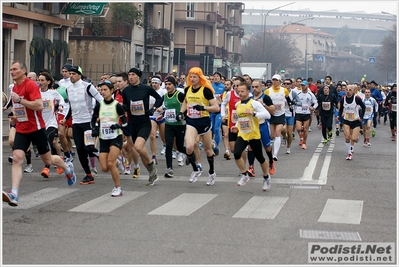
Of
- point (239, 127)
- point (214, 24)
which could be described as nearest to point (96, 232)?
point (239, 127)

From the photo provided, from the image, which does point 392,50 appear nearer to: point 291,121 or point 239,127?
point 291,121

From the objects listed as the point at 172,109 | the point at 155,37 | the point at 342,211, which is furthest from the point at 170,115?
the point at 155,37

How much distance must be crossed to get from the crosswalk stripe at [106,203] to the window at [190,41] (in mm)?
67699

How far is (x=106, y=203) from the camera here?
37.2ft

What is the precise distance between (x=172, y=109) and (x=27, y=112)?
3812 millimetres

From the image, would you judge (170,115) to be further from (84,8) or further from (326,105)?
(84,8)

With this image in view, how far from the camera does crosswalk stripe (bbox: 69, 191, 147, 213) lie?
10.7 metres

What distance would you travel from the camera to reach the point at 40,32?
3769 centimetres

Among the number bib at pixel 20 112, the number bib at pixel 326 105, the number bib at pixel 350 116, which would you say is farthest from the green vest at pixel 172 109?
the number bib at pixel 326 105

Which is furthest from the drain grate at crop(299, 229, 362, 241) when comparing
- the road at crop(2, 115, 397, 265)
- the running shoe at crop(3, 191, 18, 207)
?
the running shoe at crop(3, 191, 18, 207)

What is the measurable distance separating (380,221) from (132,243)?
325 cm

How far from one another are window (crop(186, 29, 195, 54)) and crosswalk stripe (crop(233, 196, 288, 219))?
68011mm

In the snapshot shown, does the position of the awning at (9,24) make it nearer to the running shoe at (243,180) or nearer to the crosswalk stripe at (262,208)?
the running shoe at (243,180)

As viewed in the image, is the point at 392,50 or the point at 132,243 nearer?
the point at 132,243
